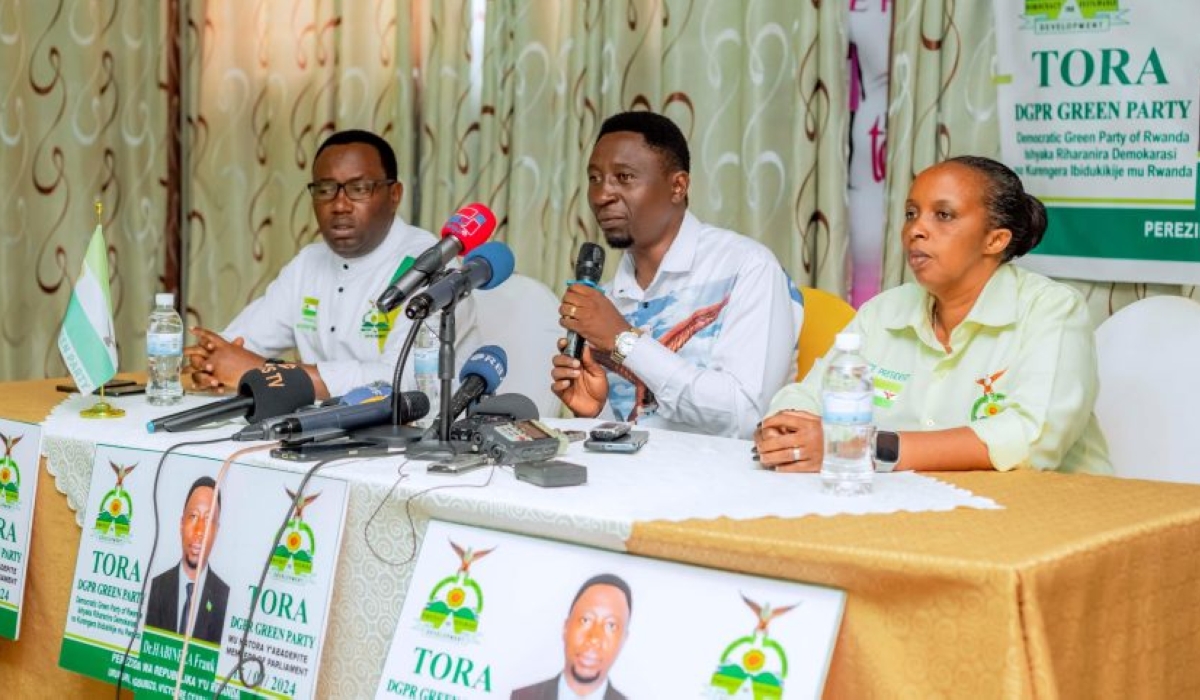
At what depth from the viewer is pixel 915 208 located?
2.48m

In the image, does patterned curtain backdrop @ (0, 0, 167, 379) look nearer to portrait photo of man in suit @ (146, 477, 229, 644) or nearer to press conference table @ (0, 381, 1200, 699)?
portrait photo of man in suit @ (146, 477, 229, 644)

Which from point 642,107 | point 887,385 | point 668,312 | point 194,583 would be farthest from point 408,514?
point 642,107

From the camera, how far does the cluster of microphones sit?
2131 millimetres

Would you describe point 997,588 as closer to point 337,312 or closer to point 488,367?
point 488,367

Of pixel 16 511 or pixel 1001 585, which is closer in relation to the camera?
pixel 1001 585

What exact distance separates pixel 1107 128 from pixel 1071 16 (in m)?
0.28

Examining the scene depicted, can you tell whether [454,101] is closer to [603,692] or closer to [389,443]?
[389,443]

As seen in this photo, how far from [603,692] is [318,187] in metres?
2.15

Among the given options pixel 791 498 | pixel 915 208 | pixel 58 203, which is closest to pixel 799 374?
pixel 915 208

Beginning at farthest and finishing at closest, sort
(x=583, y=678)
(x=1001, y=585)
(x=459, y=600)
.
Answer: (x=459, y=600) → (x=583, y=678) → (x=1001, y=585)

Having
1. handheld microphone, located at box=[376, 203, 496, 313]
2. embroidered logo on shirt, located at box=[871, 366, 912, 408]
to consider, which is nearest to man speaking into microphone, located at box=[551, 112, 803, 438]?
embroidered logo on shirt, located at box=[871, 366, 912, 408]

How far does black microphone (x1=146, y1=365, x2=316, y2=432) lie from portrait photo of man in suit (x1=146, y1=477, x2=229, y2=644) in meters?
0.26

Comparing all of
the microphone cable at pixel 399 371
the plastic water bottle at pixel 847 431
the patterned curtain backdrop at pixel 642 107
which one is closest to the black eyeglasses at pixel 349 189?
the patterned curtain backdrop at pixel 642 107

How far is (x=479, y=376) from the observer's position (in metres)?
2.49
